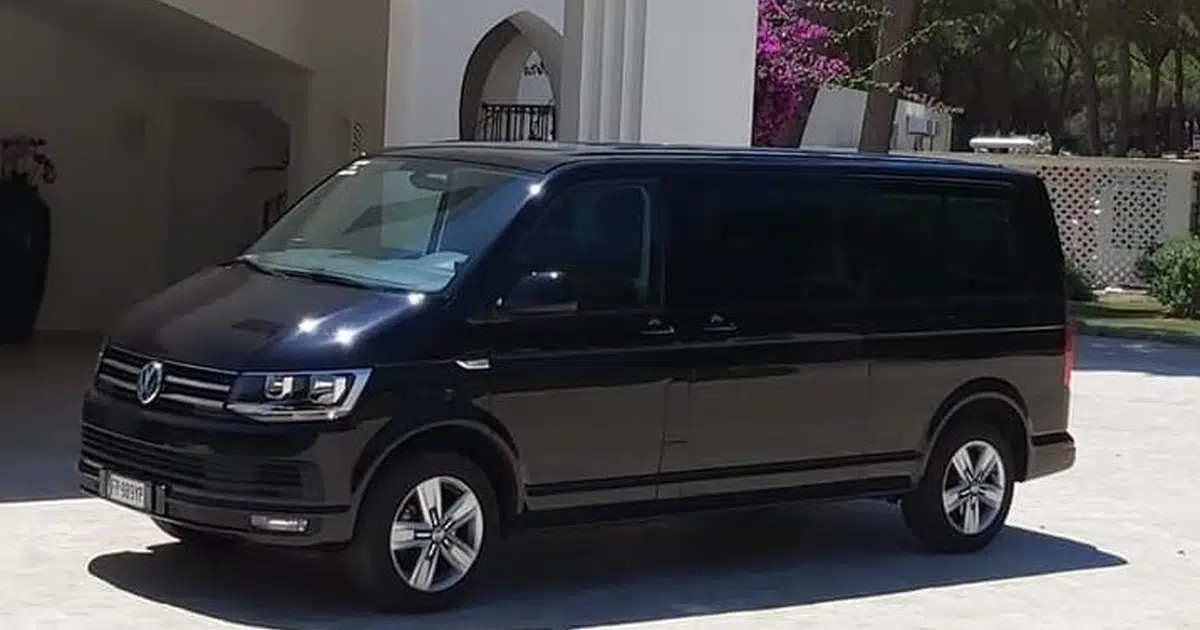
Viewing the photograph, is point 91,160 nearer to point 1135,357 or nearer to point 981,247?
point 981,247

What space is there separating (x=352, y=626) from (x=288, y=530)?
48 cm

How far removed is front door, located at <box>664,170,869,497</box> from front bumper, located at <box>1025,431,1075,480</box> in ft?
4.44

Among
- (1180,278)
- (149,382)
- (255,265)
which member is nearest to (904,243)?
(255,265)

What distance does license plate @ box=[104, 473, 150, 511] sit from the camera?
7.88 metres

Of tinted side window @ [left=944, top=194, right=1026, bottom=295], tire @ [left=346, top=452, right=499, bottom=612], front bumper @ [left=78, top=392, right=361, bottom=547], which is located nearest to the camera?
front bumper @ [left=78, top=392, right=361, bottom=547]

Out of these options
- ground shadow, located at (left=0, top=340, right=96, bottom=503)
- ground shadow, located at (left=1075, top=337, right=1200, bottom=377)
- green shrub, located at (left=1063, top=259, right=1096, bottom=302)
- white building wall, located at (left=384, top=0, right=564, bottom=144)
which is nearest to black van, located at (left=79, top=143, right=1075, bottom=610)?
ground shadow, located at (left=0, top=340, right=96, bottom=503)

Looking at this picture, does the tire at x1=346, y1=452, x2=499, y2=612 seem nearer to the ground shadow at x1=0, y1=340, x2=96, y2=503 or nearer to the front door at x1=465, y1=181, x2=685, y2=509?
the front door at x1=465, y1=181, x2=685, y2=509

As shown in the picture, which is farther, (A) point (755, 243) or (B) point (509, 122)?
(B) point (509, 122)

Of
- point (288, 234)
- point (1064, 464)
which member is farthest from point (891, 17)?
point (288, 234)

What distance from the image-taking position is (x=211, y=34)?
15367 mm

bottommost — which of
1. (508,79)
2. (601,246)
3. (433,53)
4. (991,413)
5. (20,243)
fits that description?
(991,413)

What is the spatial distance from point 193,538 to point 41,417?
13.4 ft

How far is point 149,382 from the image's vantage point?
795 centimetres

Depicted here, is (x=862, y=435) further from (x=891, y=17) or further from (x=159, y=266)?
(x=891, y=17)
